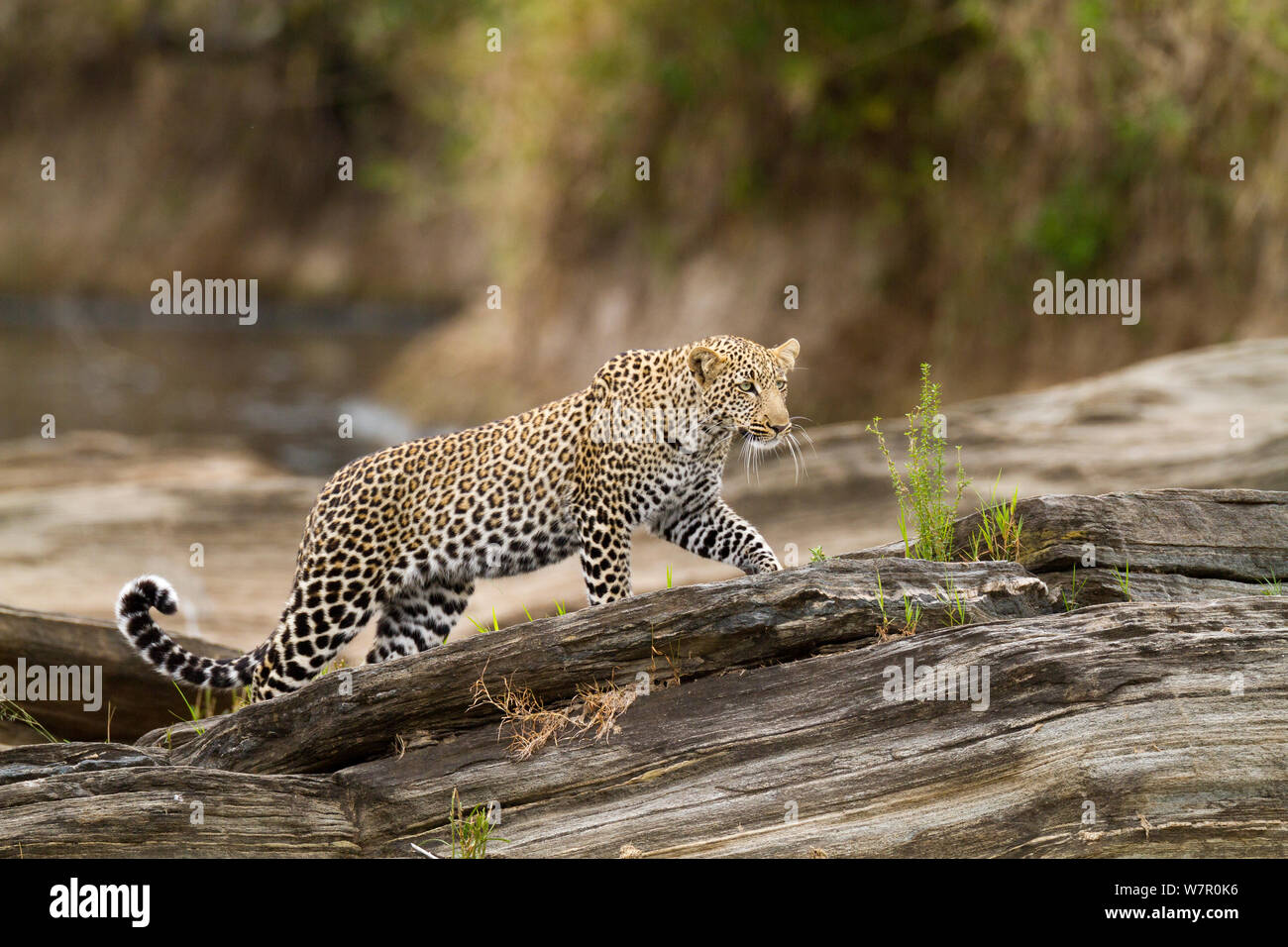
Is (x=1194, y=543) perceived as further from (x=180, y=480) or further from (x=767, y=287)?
(x=767, y=287)

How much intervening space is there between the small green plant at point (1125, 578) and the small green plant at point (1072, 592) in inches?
7.2

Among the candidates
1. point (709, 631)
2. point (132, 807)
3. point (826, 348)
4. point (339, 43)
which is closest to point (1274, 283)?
point (826, 348)

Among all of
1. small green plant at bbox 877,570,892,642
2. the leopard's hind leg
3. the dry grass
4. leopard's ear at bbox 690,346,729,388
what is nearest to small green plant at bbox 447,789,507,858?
the dry grass

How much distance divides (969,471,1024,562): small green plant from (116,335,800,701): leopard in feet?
3.72

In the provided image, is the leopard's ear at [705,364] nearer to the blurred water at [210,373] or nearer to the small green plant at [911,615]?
the small green plant at [911,615]

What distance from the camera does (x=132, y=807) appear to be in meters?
6.15

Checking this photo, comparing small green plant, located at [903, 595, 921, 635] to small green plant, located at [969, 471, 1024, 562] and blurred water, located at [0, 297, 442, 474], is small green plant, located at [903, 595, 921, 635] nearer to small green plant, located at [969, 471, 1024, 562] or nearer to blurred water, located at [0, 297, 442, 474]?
small green plant, located at [969, 471, 1024, 562]

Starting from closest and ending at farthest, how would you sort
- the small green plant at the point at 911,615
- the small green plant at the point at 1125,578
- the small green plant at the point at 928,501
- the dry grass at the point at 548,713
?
the dry grass at the point at 548,713, the small green plant at the point at 911,615, the small green plant at the point at 1125,578, the small green plant at the point at 928,501

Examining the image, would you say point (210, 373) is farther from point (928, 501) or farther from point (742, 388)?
point (928, 501)

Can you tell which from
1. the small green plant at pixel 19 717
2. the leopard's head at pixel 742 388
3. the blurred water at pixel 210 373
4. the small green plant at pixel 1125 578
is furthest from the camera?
the blurred water at pixel 210 373

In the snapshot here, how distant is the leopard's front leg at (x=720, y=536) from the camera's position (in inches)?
319

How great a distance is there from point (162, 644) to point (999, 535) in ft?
15.4

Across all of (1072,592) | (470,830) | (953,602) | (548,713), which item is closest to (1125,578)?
(1072,592)

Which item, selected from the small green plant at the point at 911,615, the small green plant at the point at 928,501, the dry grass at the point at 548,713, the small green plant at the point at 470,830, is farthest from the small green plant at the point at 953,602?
the small green plant at the point at 470,830
